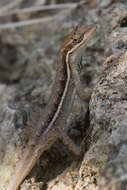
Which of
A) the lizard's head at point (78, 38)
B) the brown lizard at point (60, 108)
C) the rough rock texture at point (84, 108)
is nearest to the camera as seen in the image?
the rough rock texture at point (84, 108)

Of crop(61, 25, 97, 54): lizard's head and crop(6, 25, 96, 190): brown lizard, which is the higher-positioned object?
crop(61, 25, 97, 54): lizard's head

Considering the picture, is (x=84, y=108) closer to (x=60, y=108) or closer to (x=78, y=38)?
(x=60, y=108)

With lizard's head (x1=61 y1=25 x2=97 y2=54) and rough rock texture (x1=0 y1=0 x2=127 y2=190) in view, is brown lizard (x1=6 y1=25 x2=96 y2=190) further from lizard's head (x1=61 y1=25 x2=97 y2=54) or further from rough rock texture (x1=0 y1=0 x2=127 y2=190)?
rough rock texture (x1=0 y1=0 x2=127 y2=190)

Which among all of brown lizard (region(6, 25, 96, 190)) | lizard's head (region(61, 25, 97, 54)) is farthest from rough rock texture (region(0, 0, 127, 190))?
lizard's head (region(61, 25, 97, 54))

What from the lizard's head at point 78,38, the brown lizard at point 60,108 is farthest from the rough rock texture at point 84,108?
the lizard's head at point 78,38

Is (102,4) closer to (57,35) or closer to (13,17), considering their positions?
(57,35)

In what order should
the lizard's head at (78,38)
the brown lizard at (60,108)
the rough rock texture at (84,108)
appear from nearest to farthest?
the rough rock texture at (84,108) → the brown lizard at (60,108) → the lizard's head at (78,38)

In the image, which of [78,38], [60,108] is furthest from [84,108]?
[78,38]

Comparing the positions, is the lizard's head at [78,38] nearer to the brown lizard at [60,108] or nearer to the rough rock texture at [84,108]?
the brown lizard at [60,108]
